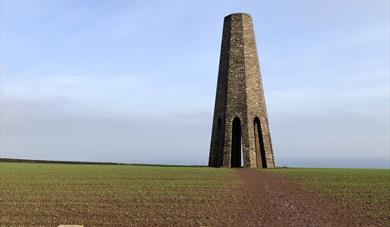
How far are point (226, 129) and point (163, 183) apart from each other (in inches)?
435


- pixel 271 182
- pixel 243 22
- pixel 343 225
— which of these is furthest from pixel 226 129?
pixel 343 225

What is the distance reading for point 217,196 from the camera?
16.5m

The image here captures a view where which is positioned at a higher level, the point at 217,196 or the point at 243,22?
the point at 243,22

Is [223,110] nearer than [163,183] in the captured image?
No

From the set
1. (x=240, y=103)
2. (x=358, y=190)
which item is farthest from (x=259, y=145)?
(x=358, y=190)

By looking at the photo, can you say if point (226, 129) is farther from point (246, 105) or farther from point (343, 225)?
point (343, 225)

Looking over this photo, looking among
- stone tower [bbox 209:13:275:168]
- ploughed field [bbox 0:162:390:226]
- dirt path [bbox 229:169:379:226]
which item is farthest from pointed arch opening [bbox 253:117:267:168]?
dirt path [bbox 229:169:379:226]

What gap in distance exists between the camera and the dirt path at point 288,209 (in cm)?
1323

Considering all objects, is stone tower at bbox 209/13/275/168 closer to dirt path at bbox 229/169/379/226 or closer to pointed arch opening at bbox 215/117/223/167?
pointed arch opening at bbox 215/117/223/167

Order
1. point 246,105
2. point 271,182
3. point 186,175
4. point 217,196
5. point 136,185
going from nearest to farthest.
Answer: point 217,196
point 136,185
point 271,182
point 186,175
point 246,105

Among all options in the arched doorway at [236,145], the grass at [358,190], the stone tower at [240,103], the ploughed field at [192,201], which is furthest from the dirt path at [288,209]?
the arched doorway at [236,145]

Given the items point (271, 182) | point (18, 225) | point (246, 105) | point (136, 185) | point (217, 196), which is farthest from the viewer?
point (246, 105)

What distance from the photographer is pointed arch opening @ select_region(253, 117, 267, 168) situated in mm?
30562

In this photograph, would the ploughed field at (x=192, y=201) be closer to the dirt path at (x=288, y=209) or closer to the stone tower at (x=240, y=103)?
the dirt path at (x=288, y=209)
